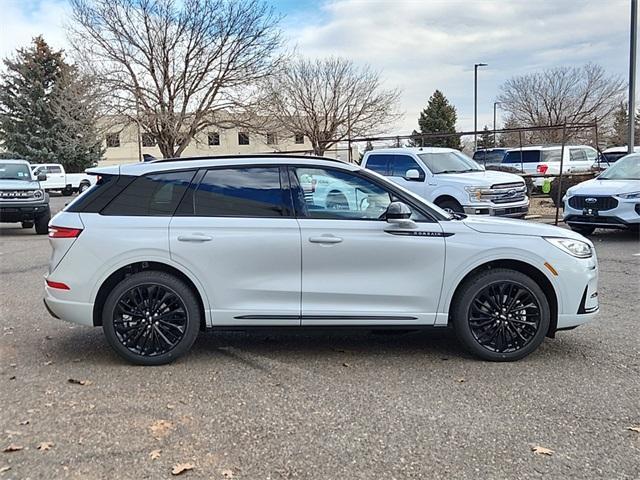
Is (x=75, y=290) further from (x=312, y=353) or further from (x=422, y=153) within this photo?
(x=422, y=153)

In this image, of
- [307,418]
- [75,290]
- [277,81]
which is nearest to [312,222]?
[307,418]

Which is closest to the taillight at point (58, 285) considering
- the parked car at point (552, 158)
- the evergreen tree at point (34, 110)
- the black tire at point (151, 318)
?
the black tire at point (151, 318)

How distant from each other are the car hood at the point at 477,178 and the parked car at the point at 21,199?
9564 millimetres

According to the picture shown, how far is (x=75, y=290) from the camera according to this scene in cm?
463

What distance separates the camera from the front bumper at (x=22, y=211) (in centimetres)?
1406

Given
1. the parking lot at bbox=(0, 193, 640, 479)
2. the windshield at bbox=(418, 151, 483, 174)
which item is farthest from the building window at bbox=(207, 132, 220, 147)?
the parking lot at bbox=(0, 193, 640, 479)

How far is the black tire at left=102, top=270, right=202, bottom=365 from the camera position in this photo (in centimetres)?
459

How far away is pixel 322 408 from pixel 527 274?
206 centimetres

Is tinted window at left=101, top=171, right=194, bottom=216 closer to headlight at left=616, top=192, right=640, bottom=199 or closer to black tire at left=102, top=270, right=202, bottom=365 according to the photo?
black tire at left=102, top=270, right=202, bottom=365

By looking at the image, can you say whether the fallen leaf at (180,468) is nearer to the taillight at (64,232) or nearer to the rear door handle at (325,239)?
the rear door handle at (325,239)

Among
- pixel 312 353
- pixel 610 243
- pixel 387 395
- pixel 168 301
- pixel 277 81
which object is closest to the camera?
pixel 387 395

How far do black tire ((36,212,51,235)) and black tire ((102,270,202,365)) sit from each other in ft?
37.3

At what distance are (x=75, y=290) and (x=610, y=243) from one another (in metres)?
9.95

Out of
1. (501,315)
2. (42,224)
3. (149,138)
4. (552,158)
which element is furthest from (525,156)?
(501,315)
